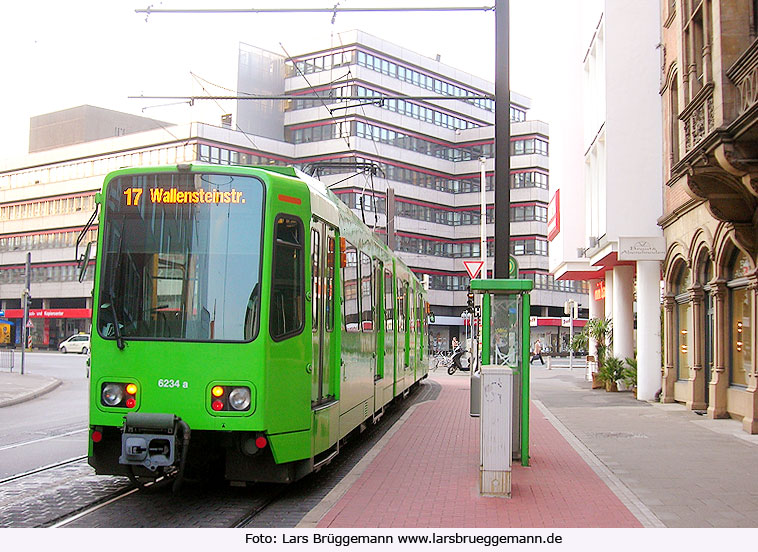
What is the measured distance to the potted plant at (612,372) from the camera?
25.5 m

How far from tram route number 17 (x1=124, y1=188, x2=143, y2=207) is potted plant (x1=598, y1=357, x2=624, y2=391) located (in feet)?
64.6

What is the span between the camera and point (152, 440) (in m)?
7.68

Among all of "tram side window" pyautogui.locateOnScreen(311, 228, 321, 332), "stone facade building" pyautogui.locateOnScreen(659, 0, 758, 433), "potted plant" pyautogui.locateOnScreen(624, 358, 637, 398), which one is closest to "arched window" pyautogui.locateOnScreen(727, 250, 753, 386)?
"stone facade building" pyautogui.locateOnScreen(659, 0, 758, 433)

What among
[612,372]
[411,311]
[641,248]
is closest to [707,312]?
[641,248]

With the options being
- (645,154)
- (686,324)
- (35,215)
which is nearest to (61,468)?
(686,324)

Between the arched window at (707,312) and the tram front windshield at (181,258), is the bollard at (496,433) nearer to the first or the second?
the tram front windshield at (181,258)

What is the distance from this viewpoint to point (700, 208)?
17969 mm

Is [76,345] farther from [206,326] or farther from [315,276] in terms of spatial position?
[206,326]

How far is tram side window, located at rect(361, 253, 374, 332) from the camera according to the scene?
1238 cm

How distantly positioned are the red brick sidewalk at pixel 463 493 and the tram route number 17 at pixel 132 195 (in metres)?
3.55

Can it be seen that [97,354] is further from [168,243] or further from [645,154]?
[645,154]

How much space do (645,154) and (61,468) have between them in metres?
16.4

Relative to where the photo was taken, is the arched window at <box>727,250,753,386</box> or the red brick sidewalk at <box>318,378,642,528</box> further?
the arched window at <box>727,250,753,386</box>

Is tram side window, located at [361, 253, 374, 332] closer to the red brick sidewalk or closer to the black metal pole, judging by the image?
the red brick sidewalk
